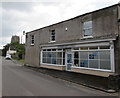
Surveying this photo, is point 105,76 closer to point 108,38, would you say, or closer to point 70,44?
point 108,38

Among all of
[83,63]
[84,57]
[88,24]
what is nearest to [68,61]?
[83,63]

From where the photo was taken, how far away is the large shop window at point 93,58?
13359mm

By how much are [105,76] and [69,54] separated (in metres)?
5.88

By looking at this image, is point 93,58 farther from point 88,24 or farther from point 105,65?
point 88,24

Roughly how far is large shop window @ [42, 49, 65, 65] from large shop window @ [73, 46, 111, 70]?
96.6 inches

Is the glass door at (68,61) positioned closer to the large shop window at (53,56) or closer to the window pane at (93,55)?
the large shop window at (53,56)

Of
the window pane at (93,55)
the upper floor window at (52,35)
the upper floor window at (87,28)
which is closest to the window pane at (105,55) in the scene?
the window pane at (93,55)

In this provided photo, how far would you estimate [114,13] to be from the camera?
13125mm

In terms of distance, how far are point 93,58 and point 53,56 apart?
7018 mm

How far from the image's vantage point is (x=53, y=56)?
20.5m

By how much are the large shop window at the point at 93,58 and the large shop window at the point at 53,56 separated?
245cm

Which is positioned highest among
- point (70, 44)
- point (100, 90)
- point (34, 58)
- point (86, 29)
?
point (86, 29)

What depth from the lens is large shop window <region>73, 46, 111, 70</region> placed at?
1336 centimetres

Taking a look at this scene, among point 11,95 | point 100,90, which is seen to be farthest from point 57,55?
point 11,95
